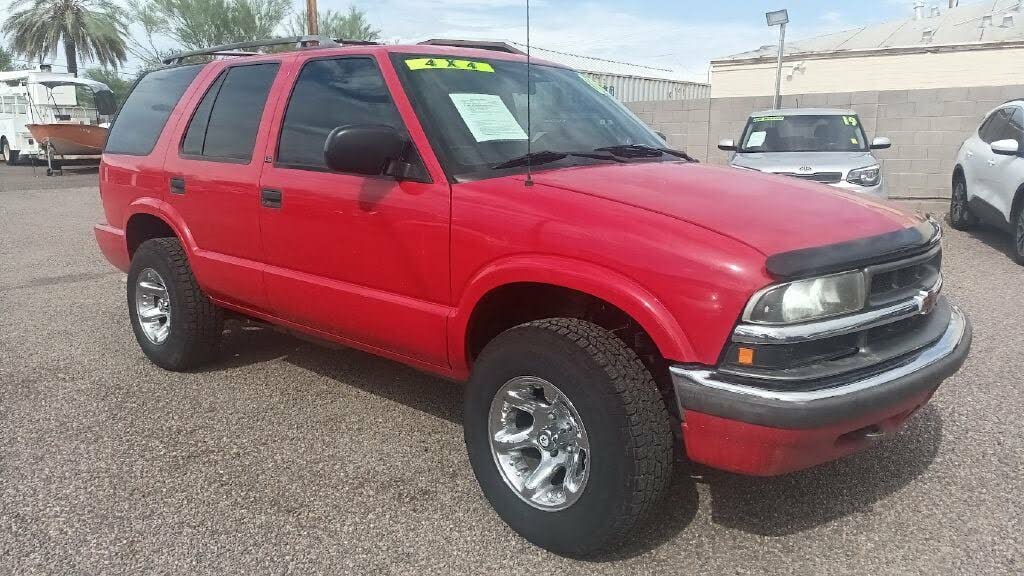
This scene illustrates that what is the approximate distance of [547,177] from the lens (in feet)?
9.62

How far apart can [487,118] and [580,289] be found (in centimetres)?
105

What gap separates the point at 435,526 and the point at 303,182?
5.43 ft

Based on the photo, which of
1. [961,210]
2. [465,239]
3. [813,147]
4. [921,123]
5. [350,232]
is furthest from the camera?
[921,123]

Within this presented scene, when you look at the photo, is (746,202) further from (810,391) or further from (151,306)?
(151,306)

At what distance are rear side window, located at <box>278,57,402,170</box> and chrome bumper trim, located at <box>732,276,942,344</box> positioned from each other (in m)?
1.71

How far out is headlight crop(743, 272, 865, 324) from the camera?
2242 mm

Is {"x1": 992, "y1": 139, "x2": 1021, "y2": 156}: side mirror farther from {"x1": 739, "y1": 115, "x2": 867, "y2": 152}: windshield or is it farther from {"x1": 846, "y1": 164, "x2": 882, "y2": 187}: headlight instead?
{"x1": 739, "y1": 115, "x2": 867, "y2": 152}: windshield

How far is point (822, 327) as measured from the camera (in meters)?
2.29

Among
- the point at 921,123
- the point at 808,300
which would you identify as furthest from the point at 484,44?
the point at 921,123

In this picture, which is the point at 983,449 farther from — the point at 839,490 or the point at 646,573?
the point at 646,573

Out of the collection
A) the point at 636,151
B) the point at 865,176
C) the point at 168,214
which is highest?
the point at 636,151

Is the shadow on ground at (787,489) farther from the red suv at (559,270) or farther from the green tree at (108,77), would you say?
the green tree at (108,77)

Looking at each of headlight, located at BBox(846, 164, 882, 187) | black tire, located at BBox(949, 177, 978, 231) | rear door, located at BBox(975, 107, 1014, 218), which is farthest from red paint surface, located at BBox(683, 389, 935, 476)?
black tire, located at BBox(949, 177, 978, 231)

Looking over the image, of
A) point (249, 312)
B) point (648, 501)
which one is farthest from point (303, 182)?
point (648, 501)
